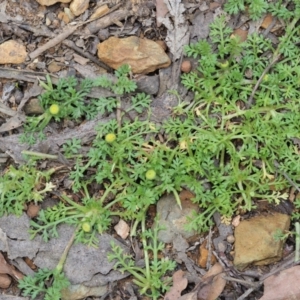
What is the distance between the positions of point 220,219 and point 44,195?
4.18 ft

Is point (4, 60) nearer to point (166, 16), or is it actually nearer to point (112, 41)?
point (112, 41)

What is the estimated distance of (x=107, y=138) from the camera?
4.05 metres

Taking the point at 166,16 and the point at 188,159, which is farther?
the point at 166,16

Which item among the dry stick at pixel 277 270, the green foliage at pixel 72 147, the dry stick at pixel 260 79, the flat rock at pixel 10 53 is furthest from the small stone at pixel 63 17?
the dry stick at pixel 277 270

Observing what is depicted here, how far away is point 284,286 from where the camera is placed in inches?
154

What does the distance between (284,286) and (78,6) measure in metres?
2.50

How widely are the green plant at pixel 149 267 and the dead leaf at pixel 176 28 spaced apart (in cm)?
129

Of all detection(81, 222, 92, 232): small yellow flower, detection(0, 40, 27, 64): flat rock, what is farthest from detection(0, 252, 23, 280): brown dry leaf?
detection(0, 40, 27, 64): flat rock

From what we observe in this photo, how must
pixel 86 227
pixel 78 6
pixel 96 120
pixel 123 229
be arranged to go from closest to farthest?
1. pixel 86 227
2. pixel 123 229
3. pixel 96 120
4. pixel 78 6

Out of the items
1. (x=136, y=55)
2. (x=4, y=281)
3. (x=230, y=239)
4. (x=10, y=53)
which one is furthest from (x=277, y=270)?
(x=10, y=53)

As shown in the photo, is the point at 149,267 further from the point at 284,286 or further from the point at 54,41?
the point at 54,41

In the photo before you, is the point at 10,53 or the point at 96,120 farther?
the point at 10,53

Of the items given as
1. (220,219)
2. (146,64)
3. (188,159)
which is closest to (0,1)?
(146,64)

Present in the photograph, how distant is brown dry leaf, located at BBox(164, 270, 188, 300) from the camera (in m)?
3.98
